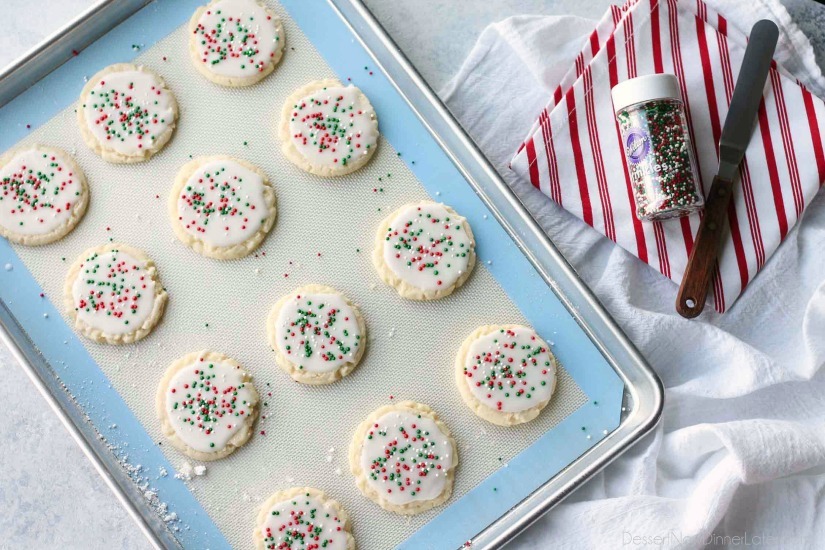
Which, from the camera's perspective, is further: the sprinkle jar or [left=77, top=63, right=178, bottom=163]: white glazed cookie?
[left=77, top=63, right=178, bottom=163]: white glazed cookie

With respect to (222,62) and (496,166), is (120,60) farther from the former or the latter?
(496,166)

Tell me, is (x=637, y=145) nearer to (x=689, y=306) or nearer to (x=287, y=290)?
(x=689, y=306)

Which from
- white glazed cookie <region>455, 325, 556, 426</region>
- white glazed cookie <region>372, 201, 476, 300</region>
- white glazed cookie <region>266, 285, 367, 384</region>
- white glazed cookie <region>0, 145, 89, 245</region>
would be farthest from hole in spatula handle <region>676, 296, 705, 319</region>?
white glazed cookie <region>0, 145, 89, 245</region>

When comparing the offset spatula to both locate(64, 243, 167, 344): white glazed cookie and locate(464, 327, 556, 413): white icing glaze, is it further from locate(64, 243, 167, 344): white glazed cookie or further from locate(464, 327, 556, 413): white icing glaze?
locate(64, 243, 167, 344): white glazed cookie

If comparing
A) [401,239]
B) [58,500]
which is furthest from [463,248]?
[58,500]

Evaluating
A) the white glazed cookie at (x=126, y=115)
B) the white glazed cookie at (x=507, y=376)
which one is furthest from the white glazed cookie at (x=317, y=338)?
the white glazed cookie at (x=126, y=115)
